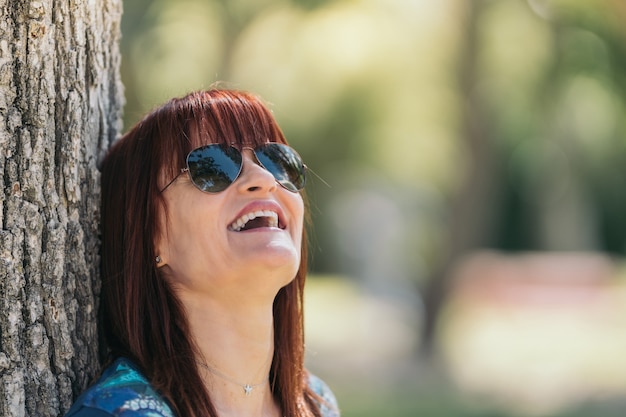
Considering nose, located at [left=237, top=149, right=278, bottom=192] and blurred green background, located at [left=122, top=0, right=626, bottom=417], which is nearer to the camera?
nose, located at [left=237, top=149, right=278, bottom=192]

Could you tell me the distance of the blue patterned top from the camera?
1851mm

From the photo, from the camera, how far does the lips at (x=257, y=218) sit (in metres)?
2.15

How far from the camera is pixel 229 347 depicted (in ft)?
7.11

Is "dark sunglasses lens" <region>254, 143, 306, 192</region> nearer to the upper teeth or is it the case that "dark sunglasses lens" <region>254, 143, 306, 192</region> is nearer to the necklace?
the upper teeth

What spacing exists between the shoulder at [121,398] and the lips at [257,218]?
41 centimetres

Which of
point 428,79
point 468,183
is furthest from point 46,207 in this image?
point 428,79

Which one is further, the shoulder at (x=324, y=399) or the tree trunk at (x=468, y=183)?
the tree trunk at (x=468, y=183)

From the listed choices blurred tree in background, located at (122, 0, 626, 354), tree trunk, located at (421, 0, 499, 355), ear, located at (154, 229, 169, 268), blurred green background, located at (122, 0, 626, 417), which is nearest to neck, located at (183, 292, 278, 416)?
ear, located at (154, 229, 169, 268)

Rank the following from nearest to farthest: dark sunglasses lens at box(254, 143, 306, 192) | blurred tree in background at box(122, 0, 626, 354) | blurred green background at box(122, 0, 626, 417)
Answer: dark sunglasses lens at box(254, 143, 306, 192)
blurred green background at box(122, 0, 626, 417)
blurred tree in background at box(122, 0, 626, 354)

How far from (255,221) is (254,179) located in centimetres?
11

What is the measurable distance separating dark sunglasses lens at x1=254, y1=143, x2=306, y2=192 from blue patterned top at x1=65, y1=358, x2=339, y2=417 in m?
0.57

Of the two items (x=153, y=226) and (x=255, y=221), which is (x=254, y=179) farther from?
(x=153, y=226)

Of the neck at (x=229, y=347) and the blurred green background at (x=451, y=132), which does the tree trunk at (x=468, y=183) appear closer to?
the blurred green background at (x=451, y=132)

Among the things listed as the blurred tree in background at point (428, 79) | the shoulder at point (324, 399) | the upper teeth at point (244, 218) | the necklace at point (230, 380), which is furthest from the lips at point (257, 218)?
the blurred tree in background at point (428, 79)
